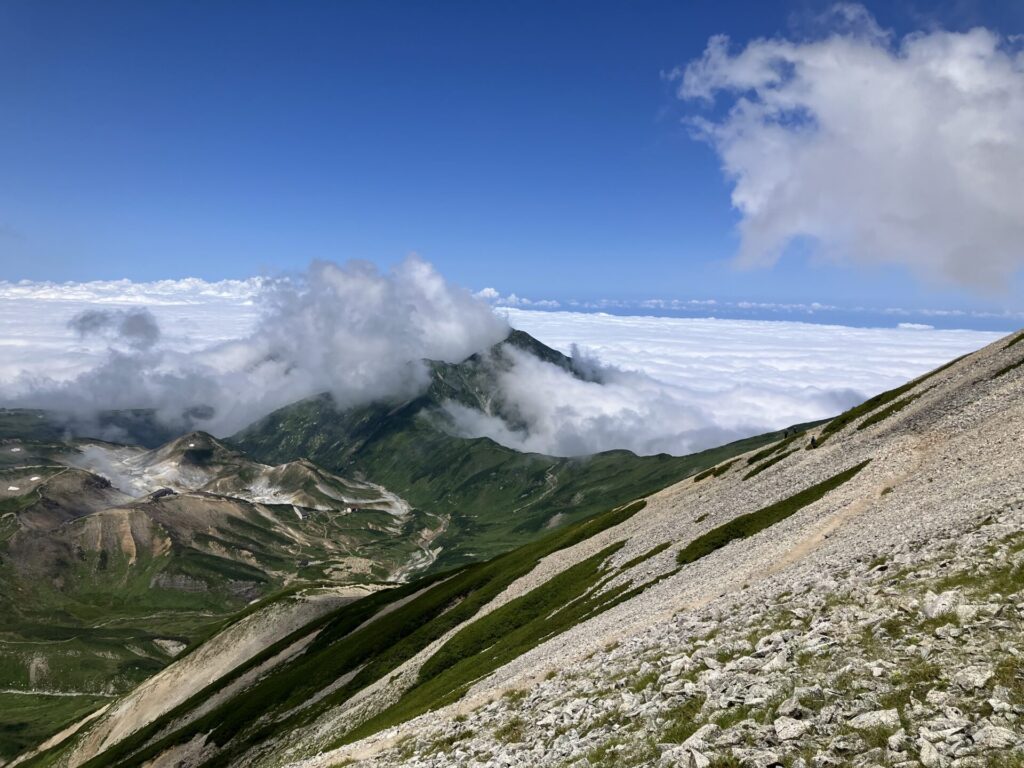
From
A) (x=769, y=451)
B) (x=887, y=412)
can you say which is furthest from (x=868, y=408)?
(x=887, y=412)

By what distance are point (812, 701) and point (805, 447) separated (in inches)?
3398

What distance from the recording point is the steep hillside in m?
16.9

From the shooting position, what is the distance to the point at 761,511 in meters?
65.4

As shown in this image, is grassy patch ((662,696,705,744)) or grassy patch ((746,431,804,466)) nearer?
grassy patch ((662,696,705,744))

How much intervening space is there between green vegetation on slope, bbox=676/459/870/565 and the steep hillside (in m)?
0.32

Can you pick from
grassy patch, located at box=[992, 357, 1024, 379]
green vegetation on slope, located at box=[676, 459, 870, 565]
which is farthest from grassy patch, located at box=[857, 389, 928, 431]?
green vegetation on slope, located at box=[676, 459, 870, 565]

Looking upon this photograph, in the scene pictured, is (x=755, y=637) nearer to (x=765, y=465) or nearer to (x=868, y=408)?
(x=765, y=465)

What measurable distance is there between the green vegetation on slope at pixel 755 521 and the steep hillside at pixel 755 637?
32 centimetres

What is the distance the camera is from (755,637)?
24781 mm

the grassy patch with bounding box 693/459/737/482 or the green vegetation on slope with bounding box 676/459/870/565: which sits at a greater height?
the green vegetation on slope with bounding box 676/459/870/565

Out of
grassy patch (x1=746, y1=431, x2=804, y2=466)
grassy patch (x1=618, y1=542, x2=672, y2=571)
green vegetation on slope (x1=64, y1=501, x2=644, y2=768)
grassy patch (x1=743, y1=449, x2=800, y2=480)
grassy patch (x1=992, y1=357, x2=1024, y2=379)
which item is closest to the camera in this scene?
grassy patch (x1=618, y1=542, x2=672, y2=571)

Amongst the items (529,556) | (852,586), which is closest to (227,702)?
(529,556)

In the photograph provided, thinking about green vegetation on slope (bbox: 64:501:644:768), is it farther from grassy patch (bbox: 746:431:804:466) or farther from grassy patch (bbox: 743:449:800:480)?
grassy patch (bbox: 746:431:804:466)

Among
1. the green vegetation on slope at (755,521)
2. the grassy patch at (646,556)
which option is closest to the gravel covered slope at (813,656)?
the green vegetation on slope at (755,521)
